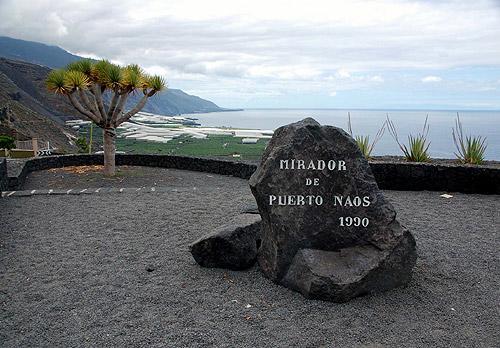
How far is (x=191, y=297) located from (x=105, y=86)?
10.1 metres

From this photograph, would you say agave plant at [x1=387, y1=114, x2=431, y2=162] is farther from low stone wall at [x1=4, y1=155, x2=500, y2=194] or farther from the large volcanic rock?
the large volcanic rock

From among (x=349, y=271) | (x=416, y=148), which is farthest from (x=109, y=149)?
(x=349, y=271)

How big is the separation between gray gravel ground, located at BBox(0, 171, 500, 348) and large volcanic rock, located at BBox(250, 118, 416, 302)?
360 mm

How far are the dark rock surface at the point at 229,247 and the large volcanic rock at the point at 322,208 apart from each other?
15.7 inches

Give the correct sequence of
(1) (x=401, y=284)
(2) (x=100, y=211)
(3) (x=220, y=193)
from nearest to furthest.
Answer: (1) (x=401, y=284), (2) (x=100, y=211), (3) (x=220, y=193)

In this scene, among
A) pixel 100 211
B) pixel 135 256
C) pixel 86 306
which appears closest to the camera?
pixel 86 306

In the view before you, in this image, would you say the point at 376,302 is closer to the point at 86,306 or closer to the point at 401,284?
the point at 401,284

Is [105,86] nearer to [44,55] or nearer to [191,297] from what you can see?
[191,297]

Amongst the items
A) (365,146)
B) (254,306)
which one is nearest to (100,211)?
(254,306)

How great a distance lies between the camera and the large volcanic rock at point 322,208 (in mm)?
4359

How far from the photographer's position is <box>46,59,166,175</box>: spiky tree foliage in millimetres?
12102

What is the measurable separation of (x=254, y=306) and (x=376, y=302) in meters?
1.07

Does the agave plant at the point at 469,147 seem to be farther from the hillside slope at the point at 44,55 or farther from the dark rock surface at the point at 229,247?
the hillside slope at the point at 44,55

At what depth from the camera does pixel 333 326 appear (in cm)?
371
